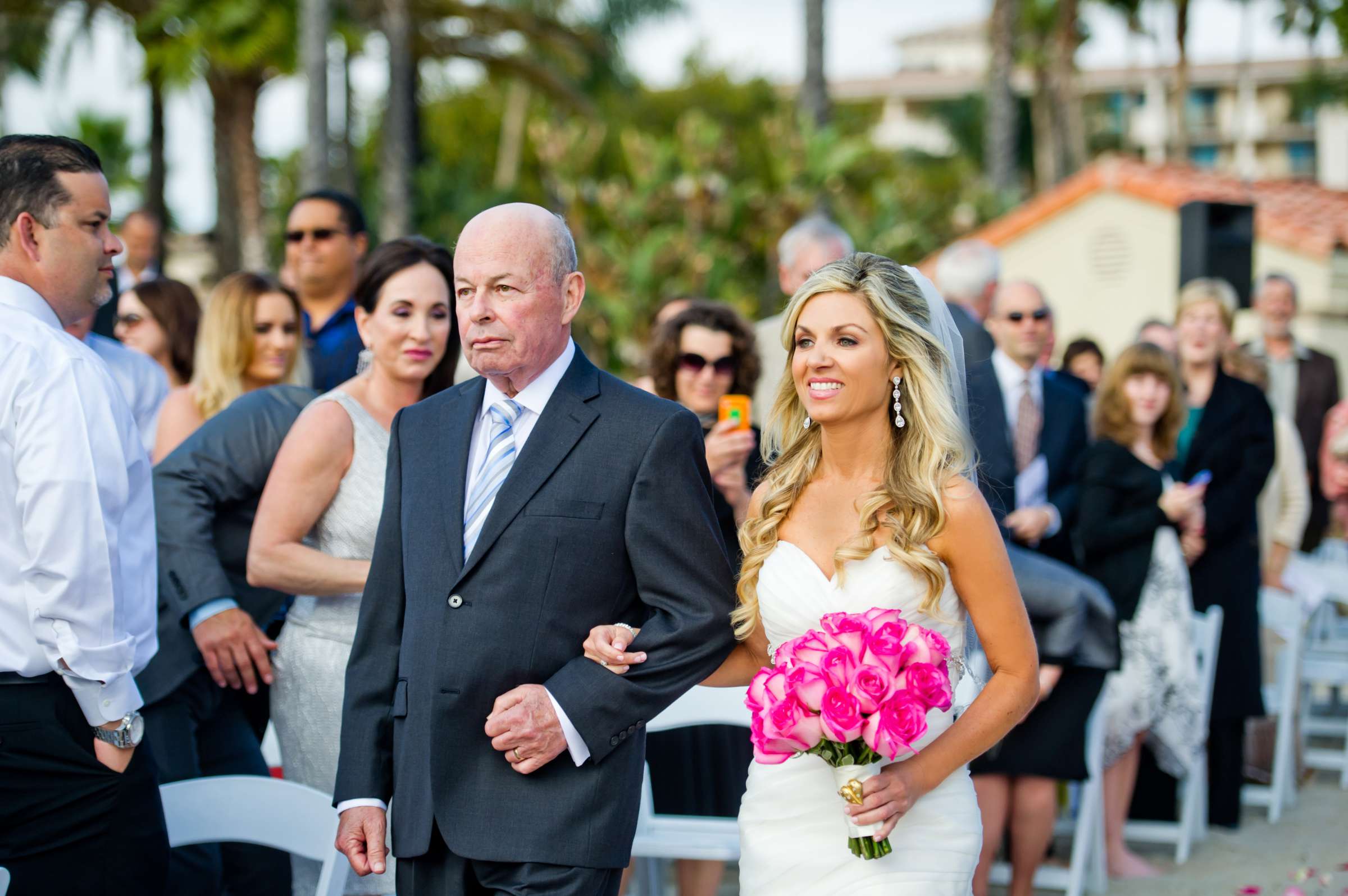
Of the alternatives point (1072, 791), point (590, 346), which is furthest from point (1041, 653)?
point (590, 346)

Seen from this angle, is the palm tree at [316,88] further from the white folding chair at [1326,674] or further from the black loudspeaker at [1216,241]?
the white folding chair at [1326,674]

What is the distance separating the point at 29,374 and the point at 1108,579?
4.60 m

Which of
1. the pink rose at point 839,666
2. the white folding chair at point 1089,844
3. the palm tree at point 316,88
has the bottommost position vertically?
the white folding chair at point 1089,844

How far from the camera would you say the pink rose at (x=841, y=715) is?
8.92 ft

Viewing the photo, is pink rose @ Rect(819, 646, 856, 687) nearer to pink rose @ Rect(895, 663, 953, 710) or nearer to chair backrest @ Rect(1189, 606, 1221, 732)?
pink rose @ Rect(895, 663, 953, 710)

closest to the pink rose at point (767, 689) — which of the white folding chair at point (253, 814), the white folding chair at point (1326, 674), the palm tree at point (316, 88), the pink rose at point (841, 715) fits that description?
the pink rose at point (841, 715)

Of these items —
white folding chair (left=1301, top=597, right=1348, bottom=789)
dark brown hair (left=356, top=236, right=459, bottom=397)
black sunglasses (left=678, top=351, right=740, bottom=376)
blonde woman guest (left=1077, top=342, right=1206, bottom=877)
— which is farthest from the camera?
white folding chair (left=1301, top=597, right=1348, bottom=789)

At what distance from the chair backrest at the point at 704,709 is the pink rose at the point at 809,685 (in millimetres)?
1780

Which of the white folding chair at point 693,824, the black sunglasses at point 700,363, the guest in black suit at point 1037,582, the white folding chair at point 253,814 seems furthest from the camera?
the black sunglasses at point 700,363

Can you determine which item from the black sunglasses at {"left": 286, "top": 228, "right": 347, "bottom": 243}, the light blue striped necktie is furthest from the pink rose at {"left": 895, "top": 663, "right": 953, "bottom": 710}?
the black sunglasses at {"left": 286, "top": 228, "right": 347, "bottom": 243}

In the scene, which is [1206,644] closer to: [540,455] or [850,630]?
[850,630]

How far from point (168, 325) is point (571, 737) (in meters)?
4.01

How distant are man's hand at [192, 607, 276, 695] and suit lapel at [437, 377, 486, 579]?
1272 millimetres

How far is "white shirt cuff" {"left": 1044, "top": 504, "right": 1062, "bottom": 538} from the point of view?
5719mm
